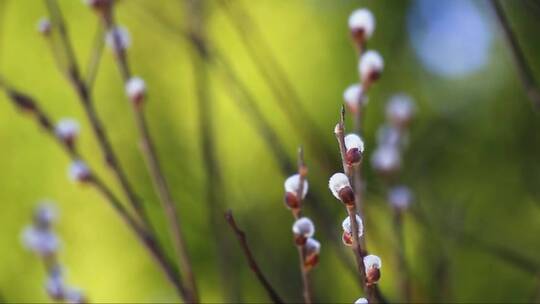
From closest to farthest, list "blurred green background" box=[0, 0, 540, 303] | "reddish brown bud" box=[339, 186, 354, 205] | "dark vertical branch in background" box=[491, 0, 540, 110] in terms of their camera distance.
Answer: "reddish brown bud" box=[339, 186, 354, 205] < "dark vertical branch in background" box=[491, 0, 540, 110] < "blurred green background" box=[0, 0, 540, 303]

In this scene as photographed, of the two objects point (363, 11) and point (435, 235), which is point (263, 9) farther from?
point (363, 11)

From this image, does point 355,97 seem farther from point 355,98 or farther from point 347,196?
point 347,196

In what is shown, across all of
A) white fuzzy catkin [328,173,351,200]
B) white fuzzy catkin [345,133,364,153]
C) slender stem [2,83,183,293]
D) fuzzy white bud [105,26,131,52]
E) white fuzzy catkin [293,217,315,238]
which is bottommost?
white fuzzy catkin [293,217,315,238]

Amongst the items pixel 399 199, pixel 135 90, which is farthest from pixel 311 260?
pixel 399 199

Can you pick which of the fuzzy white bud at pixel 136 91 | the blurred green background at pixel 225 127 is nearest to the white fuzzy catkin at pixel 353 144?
the fuzzy white bud at pixel 136 91

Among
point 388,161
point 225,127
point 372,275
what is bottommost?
point 372,275

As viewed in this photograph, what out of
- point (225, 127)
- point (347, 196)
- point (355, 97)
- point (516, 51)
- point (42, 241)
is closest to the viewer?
point (347, 196)

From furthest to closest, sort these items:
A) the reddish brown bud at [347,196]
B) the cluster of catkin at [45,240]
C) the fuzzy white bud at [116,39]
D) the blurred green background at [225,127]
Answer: the blurred green background at [225,127], the cluster of catkin at [45,240], the fuzzy white bud at [116,39], the reddish brown bud at [347,196]

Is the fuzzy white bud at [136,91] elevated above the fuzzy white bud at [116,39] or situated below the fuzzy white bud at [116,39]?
below

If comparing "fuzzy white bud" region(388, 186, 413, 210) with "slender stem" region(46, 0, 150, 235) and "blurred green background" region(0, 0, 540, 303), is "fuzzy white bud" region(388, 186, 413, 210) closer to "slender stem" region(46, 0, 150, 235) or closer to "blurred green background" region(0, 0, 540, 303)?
"slender stem" region(46, 0, 150, 235)

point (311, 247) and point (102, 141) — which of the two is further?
point (102, 141)

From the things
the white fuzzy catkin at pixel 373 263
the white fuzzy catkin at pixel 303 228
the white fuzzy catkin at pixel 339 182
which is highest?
the white fuzzy catkin at pixel 339 182

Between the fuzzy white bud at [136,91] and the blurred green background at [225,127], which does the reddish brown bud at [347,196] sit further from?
the blurred green background at [225,127]

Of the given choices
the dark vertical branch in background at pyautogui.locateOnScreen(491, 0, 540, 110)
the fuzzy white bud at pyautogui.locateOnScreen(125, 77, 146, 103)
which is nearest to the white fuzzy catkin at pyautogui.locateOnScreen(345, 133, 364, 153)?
the dark vertical branch in background at pyautogui.locateOnScreen(491, 0, 540, 110)
